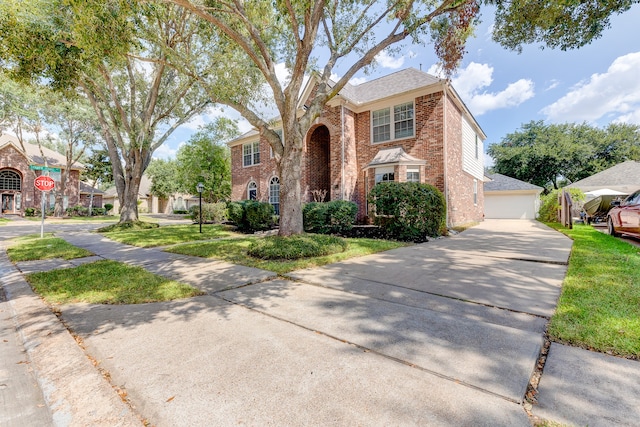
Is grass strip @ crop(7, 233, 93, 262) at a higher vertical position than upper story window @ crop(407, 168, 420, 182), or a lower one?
lower

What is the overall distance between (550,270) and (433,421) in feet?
15.8

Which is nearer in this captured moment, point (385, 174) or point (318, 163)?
point (385, 174)

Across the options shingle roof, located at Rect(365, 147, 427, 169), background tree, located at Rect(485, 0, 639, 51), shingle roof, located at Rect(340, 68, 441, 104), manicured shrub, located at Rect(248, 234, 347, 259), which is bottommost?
manicured shrub, located at Rect(248, 234, 347, 259)

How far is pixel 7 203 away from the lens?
28.5 meters

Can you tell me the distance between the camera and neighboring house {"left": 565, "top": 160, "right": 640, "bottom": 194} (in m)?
20.4

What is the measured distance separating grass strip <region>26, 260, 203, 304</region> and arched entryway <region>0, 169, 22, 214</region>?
115 feet

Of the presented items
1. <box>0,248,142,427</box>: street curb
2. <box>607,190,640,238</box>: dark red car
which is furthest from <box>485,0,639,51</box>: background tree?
<box>0,248,142,427</box>: street curb

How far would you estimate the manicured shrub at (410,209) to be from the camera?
8922mm

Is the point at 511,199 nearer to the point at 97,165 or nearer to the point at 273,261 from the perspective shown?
the point at 273,261

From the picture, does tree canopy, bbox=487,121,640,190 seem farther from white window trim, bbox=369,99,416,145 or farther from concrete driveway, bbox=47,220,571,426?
concrete driveway, bbox=47,220,571,426

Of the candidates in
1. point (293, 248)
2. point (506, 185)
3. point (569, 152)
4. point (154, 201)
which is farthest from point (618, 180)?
point (154, 201)

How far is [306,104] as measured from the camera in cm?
1520

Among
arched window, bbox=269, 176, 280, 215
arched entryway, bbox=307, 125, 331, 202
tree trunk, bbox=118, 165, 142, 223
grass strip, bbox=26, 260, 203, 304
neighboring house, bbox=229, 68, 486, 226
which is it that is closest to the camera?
grass strip, bbox=26, 260, 203, 304

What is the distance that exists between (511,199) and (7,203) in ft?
157
